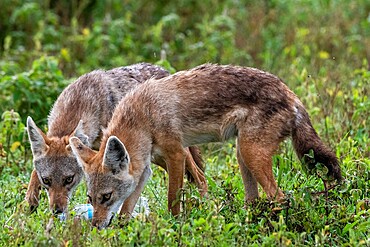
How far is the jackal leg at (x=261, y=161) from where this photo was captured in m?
7.34

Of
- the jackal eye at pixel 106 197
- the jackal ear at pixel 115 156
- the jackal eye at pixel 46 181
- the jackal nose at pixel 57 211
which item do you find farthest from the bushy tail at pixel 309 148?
the jackal eye at pixel 46 181

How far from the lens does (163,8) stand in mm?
16188

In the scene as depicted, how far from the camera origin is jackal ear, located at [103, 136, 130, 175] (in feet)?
23.0

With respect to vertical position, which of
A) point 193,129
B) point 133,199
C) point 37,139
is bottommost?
point 133,199

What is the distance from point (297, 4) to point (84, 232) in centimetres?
1045

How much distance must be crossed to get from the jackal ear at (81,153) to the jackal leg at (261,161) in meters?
1.37

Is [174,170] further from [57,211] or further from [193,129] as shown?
[57,211]

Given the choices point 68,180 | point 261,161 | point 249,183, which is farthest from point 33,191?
point 261,161

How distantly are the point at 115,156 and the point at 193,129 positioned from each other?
2.97ft

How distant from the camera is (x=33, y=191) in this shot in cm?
839

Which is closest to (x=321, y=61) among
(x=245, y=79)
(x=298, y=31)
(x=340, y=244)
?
(x=298, y=31)

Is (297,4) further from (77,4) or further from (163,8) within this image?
(77,4)

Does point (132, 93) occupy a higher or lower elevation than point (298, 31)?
higher

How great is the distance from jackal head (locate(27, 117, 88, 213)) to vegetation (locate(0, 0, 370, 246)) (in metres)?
0.37
